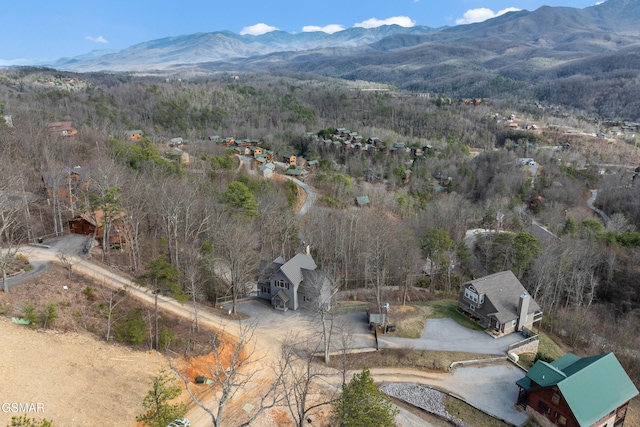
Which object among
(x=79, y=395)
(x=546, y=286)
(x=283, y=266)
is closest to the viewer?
(x=79, y=395)

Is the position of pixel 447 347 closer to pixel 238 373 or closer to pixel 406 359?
pixel 406 359

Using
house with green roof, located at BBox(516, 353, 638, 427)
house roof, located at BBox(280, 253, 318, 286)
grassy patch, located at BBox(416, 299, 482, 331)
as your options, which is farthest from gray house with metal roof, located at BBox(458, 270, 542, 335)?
house roof, located at BBox(280, 253, 318, 286)

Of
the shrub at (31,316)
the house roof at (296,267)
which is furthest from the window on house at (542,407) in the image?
the shrub at (31,316)

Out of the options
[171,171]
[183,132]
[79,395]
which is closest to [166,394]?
[79,395]

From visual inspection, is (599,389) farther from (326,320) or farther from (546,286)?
(326,320)

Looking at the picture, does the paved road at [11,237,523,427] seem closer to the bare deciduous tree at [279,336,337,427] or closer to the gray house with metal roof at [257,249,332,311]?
the gray house with metal roof at [257,249,332,311]

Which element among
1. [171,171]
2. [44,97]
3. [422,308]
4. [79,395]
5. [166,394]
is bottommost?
[422,308]

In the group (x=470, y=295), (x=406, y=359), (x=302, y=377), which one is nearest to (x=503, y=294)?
(x=470, y=295)
